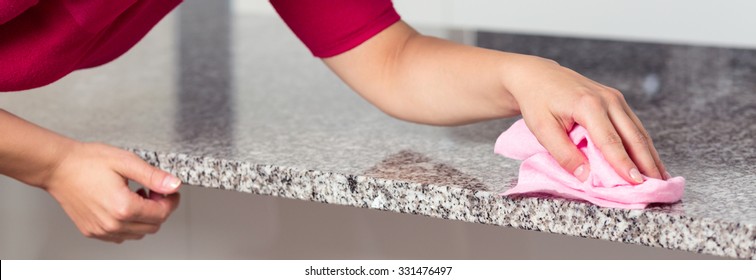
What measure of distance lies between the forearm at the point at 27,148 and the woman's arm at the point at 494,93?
31 centimetres

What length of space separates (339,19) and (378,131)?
0.14m

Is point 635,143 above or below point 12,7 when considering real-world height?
below

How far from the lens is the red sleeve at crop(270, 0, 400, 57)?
1214 millimetres

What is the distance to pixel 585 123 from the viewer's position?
93 centimetres

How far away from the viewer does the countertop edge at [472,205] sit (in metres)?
0.87

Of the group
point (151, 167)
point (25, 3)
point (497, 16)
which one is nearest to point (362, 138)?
point (151, 167)

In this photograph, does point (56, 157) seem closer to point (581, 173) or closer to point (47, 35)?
point (47, 35)

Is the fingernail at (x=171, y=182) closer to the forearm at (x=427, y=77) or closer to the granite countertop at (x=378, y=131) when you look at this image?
the granite countertop at (x=378, y=131)

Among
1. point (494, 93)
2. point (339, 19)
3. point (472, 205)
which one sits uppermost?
point (339, 19)

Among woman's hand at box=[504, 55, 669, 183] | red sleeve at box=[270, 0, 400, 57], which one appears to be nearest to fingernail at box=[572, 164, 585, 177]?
woman's hand at box=[504, 55, 669, 183]

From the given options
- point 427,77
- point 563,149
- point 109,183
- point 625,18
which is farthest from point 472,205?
point 625,18

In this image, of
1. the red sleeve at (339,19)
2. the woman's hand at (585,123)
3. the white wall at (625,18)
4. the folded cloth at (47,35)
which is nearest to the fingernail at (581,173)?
the woman's hand at (585,123)

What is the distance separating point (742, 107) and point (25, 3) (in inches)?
33.6

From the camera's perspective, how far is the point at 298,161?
1114mm
